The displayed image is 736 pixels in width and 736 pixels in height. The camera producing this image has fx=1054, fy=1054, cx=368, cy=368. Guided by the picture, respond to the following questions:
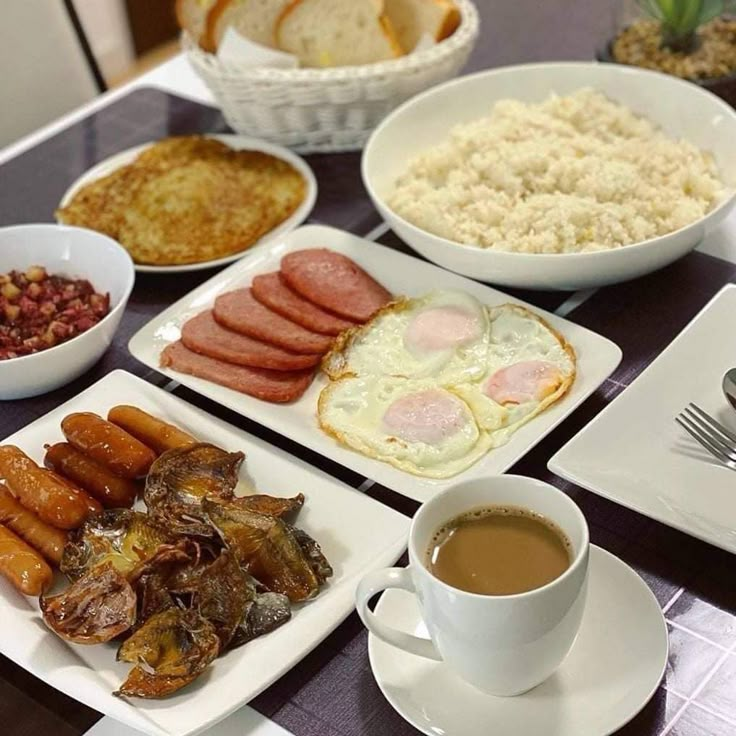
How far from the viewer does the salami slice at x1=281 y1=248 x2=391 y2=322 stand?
1.69 metres

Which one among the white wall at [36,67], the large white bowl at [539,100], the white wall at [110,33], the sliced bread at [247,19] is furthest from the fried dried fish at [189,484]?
the white wall at [110,33]

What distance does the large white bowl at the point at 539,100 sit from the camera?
1.63m

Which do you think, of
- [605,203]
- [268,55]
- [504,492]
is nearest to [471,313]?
[605,203]

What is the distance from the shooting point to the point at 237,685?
44.3 inches

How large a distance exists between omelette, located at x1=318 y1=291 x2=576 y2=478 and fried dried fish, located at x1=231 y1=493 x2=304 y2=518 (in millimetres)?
135

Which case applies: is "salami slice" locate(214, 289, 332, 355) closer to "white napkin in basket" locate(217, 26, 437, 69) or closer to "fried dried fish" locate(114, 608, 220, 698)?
"fried dried fish" locate(114, 608, 220, 698)

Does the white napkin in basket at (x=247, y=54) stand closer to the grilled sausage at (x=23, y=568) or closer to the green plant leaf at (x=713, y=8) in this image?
the green plant leaf at (x=713, y=8)

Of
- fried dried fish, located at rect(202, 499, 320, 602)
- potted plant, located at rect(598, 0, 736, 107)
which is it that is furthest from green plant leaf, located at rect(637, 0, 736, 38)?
fried dried fish, located at rect(202, 499, 320, 602)

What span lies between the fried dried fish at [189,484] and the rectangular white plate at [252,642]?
0.18 ft

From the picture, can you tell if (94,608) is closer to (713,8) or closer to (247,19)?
(247,19)

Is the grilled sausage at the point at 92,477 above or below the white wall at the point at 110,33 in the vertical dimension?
above

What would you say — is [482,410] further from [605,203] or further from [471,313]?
[605,203]

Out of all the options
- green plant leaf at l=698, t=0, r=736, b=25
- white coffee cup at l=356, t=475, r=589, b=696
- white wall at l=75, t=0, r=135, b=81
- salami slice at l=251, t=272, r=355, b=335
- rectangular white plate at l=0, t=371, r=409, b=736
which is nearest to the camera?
A: white coffee cup at l=356, t=475, r=589, b=696

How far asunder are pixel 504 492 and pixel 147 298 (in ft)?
3.19
